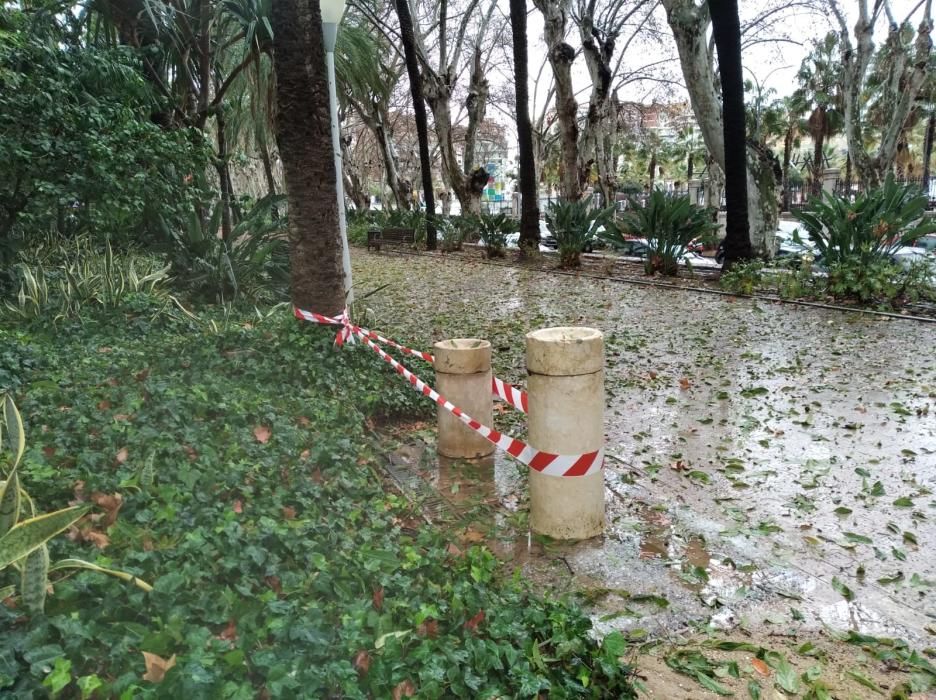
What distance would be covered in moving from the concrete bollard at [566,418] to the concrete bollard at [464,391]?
1062mm

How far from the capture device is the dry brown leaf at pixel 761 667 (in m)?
2.39

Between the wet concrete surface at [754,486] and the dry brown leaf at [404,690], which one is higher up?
the dry brown leaf at [404,690]

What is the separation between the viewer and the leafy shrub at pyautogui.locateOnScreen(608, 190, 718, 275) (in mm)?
12031

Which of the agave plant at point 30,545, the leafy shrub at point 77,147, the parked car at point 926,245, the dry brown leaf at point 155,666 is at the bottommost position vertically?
the dry brown leaf at point 155,666

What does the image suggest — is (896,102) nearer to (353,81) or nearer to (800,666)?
(353,81)

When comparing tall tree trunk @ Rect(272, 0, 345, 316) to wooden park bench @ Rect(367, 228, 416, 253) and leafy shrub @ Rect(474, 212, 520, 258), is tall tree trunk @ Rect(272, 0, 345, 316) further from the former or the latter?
wooden park bench @ Rect(367, 228, 416, 253)

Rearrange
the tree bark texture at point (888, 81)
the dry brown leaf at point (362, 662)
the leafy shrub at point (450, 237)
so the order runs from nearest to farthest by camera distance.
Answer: the dry brown leaf at point (362, 662) → the tree bark texture at point (888, 81) → the leafy shrub at point (450, 237)

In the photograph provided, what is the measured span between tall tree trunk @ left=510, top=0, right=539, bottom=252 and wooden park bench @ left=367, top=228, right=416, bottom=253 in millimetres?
6093

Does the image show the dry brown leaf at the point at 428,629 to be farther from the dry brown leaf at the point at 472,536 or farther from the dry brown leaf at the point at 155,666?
the dry brown leaf at the point at 472,536

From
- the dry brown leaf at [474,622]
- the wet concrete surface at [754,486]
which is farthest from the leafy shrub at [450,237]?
the dry brown leaf at [474,622]

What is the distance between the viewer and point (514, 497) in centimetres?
388

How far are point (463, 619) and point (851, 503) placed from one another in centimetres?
243

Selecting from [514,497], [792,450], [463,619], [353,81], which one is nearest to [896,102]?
[353,81]

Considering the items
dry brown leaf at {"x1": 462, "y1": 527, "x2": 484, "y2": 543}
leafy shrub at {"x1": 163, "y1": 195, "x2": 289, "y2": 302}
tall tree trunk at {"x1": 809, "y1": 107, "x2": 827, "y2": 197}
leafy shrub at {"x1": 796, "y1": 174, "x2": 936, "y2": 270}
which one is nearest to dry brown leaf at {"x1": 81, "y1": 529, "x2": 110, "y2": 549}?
dry brown leaf at {"x1": 462, "y1": 527, "x2": 484, "y2": 543}
